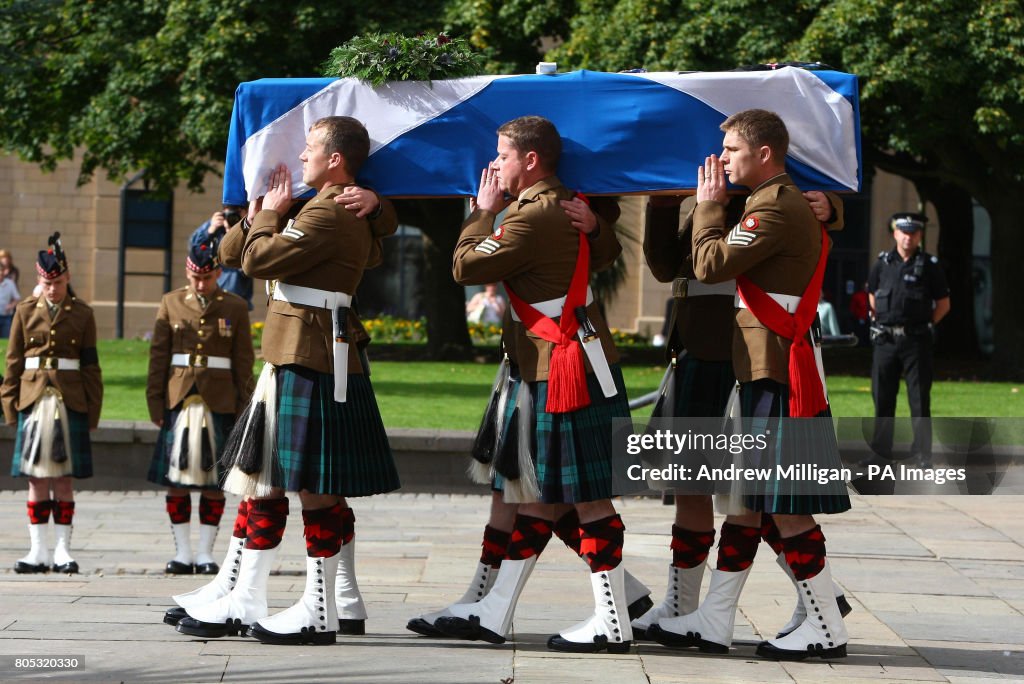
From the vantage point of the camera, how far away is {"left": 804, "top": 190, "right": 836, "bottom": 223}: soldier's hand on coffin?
18.2ft

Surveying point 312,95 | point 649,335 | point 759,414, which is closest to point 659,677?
point 759,414

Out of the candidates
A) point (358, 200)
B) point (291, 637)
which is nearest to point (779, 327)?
point (358, 200)

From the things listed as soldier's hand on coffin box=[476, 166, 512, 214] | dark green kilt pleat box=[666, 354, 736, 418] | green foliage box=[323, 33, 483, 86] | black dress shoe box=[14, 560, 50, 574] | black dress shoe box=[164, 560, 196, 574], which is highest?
green foliage box=[323, 33, 483, 86]

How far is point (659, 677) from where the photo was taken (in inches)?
201

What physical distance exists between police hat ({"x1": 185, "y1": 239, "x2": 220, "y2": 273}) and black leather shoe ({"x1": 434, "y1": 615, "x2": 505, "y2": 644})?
308 centimetres

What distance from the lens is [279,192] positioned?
5734 mm

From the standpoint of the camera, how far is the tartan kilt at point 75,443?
809 cm

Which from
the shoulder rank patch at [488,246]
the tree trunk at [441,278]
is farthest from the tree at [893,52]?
the shoulder rank patch at [488,246]

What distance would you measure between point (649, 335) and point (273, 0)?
14291 millimetres

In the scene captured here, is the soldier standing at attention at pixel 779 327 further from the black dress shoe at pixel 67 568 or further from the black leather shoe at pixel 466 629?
the black dress shoe at pixel 67 568

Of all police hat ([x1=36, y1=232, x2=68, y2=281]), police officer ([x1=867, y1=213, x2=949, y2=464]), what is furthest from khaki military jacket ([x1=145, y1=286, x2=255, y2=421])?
police officer ([x1=867, y1=213, x2=949, y2=464])

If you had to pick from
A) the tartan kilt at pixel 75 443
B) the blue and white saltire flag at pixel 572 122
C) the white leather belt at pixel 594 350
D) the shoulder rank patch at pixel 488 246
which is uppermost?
the blue and white saltire flag at pixel 572 122

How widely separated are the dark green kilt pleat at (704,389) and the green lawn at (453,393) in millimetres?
7075

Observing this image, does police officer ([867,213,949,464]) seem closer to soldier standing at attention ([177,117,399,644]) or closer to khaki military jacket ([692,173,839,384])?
khaki military jacket ([692,173,839,384])
